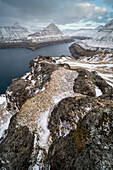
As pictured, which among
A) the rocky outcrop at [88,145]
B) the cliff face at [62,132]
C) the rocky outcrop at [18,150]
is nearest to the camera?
the rocky outcrop at [88,145]

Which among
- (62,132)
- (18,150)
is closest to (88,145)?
(62,132)

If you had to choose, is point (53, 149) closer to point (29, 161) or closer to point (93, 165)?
point (29, 161)

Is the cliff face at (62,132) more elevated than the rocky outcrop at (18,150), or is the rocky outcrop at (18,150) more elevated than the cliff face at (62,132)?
the cliff face at (62,132)

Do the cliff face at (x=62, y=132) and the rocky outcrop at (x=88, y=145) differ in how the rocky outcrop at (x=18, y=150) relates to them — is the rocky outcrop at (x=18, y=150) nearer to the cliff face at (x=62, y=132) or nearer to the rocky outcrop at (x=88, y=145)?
the cliff face at (x=62, y=132)

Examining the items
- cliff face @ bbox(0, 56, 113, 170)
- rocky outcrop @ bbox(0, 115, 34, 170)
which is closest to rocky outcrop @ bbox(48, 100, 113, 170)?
cliff face @ bbox(0, 56, 113, 170)

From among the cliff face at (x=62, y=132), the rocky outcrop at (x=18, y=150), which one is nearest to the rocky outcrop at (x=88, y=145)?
the cliff face at (x=62, y=132)

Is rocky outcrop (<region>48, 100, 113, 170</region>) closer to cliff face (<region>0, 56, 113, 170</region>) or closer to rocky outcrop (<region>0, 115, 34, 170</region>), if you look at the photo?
cliff face (<region>0, 56, 113, 170</region>)

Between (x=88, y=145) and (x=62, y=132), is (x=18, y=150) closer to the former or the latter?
(x=62, y=132)

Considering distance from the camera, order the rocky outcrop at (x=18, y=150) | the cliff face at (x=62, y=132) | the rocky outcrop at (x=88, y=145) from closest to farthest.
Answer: the rocky outcrop at (x=88, y=145) → the cliff face at (x=62, y=132) → the rocky outcrop at (x=18, y=150)
